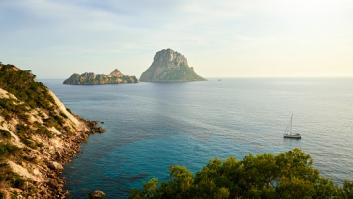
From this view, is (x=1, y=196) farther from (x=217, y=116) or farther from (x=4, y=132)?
(x=217, y=116)

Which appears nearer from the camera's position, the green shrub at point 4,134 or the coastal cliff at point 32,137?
the coastal cliff at point 32,137

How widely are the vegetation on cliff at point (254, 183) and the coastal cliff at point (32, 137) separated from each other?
93.2 ft

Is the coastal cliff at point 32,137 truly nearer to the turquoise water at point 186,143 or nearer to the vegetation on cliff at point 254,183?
the turquoise water at point 186,143

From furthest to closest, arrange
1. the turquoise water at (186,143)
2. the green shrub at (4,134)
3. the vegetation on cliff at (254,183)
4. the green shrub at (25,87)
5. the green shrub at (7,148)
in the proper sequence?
1. the green shrub at (25,87)
2. the turquoise water at (186,143)
3. the green shrub at (4,134)
4. the green shrub at (7,148)
5. the vegetation on cliff at (254,183)

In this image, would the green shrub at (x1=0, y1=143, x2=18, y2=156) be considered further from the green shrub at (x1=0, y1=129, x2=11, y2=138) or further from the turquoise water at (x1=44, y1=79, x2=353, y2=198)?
the turquoise water at (x1=44, y1=79, x2=353, y2=198)

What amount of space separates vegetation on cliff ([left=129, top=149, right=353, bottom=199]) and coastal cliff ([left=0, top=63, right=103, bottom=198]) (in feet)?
93.2

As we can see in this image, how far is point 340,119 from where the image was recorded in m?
150

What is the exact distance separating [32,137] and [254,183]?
65.0 m

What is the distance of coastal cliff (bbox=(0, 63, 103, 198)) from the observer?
58744mm

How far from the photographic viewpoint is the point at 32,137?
267 ft

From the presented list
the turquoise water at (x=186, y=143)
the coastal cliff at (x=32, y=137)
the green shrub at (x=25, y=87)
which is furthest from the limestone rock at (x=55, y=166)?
the green shrub at (x=25, y=87)

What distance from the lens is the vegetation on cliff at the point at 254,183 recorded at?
3697cm

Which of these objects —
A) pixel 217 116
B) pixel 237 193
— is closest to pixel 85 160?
pixel 237 193

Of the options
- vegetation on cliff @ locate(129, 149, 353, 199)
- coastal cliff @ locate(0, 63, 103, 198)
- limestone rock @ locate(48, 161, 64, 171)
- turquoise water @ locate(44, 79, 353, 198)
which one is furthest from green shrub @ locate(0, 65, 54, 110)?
vegetation on cliff @ locate(129, 149, 353, 199)
